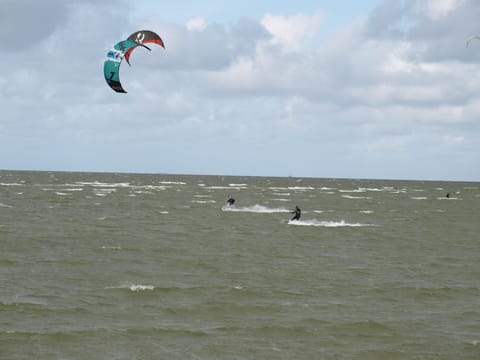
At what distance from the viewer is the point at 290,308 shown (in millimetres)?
20406

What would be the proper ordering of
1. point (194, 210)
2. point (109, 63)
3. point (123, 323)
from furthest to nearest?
point (194, 210) < point (109, 63) < point (123, 323)

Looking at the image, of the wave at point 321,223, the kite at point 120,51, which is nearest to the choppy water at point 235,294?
the wave at point 321,223

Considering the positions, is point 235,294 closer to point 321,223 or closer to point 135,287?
point 135,287

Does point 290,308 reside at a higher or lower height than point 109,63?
lower

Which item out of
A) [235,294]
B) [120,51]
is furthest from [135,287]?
[120,51]

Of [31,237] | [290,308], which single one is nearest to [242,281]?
[290,308]

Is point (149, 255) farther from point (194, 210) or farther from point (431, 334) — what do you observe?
point (194, 210)

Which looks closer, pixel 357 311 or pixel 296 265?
pixel 357 311

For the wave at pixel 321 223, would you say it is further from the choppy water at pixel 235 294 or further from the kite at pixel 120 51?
the kite at pixel 120 51

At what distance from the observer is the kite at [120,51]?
21.6 m

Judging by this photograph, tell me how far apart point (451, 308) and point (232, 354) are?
8.83 m

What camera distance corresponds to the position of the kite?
21.6m

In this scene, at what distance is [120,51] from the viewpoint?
2266 centimetres

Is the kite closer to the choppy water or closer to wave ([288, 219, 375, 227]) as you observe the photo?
the choppy water
